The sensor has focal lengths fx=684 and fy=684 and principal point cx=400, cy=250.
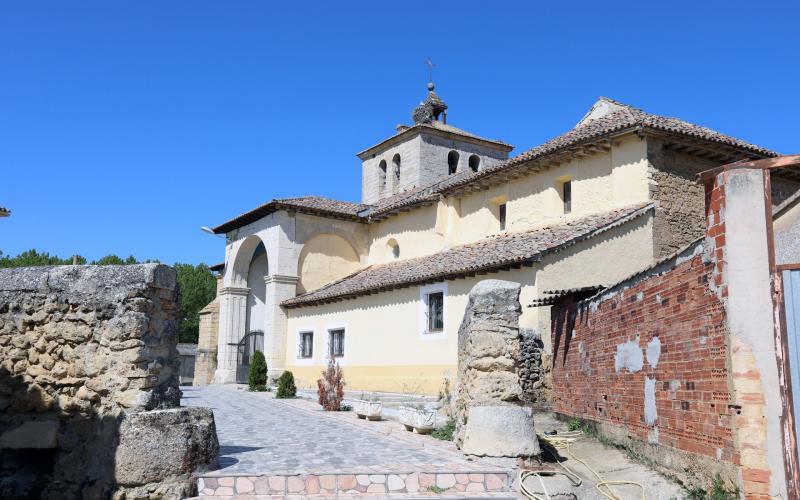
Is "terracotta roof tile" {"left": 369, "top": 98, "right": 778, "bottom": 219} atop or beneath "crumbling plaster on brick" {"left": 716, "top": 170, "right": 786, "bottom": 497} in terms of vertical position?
atop

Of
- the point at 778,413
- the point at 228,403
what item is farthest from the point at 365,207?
the point at 778,413

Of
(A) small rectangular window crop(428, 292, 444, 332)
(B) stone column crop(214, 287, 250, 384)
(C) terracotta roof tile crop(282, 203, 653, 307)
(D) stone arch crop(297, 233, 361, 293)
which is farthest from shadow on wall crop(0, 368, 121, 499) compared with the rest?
(B) stone column crop(214, 287, 250, 384)

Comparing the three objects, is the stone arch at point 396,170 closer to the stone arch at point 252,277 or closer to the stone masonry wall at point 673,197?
the stone arch at point 252,277

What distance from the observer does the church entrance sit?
2809 cm

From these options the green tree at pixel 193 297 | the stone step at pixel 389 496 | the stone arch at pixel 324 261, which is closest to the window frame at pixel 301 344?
the stone arch at pixel 324 261

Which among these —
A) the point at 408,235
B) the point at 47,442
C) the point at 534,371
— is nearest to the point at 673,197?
the point at 534,371

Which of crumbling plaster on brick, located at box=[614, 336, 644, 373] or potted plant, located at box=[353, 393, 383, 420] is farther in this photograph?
potted plant, located at box=[353, 393, 383, 420]

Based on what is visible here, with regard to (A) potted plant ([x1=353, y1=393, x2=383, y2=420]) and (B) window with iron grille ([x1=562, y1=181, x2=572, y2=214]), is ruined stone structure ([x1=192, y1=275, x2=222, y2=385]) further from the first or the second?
(A) potted plant ([x1=353, y1=393, x2=383, y2=420])

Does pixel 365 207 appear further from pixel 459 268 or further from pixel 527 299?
pixel 527 299

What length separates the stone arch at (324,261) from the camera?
2686cm

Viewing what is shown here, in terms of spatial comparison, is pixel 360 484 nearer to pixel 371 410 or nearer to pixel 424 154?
pixel 371 410

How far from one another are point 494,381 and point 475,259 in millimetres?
10242

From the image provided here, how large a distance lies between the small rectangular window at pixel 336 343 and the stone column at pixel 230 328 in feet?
18.8

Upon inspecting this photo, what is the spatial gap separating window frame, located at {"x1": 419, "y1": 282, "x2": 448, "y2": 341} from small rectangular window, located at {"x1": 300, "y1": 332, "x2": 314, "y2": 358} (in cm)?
689
